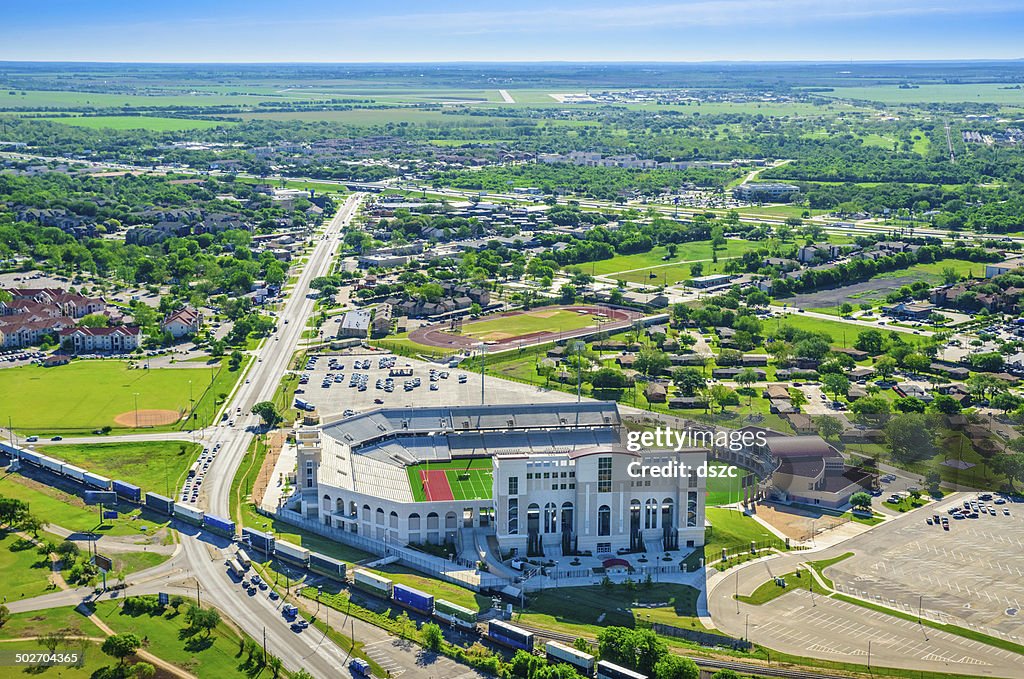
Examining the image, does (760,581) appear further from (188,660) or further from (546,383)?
(546,383)

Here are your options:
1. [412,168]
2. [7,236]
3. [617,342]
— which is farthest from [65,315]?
[412,168]

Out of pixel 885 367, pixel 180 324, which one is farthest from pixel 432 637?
pixel 180 324

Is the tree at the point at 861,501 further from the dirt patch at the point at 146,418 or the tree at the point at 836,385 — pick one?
the dirt patch at the point at 146,418

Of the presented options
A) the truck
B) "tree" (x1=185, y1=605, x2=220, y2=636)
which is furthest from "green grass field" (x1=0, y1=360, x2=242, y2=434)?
the truck

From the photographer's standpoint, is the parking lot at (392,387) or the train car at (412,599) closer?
the train car at (412,599)

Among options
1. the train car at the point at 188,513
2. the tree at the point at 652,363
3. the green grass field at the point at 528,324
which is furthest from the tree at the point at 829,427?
the train car at the point at 188,513

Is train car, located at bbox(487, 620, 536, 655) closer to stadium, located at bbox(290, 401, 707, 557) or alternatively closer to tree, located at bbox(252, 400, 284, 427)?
stadium, located at bbox(290, 401, 707, 557)
